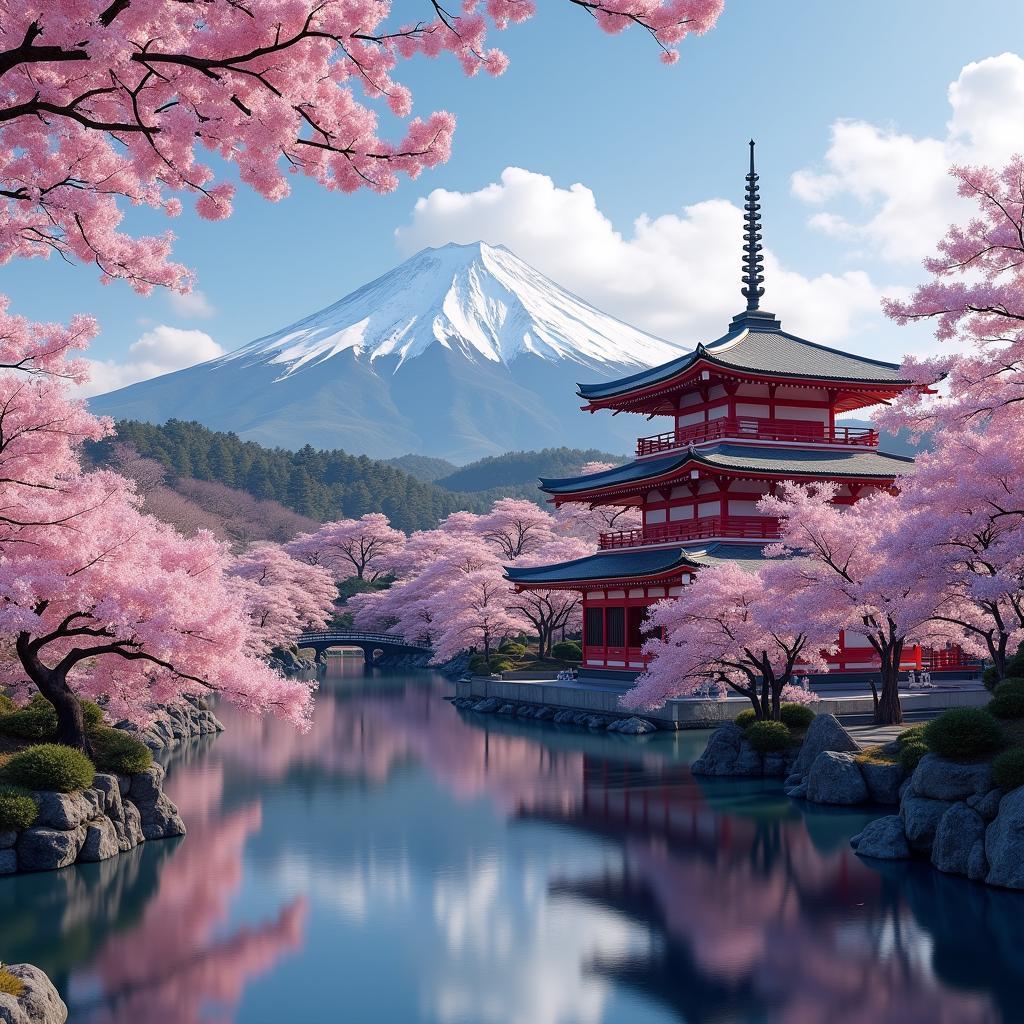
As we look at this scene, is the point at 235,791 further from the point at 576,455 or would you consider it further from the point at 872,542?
the point at 576,455

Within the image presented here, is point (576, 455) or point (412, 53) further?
point (576, 455)

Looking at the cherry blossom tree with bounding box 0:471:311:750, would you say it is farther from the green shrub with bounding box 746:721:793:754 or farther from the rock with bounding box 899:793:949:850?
the green shrub with bounding box 746:721:793:754

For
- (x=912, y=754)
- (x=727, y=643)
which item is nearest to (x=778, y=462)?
(x=727, y=643)

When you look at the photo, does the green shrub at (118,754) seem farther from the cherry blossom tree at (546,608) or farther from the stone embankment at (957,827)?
the cherry blossom tree at (546,608)

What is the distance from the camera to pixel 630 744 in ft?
94.9

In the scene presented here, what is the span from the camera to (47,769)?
1537 centimetres

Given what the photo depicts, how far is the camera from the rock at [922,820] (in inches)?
610

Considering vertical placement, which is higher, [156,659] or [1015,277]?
[1015,277]

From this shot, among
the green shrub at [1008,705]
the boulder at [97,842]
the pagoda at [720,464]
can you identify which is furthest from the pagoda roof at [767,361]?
the boulder at [97,842]

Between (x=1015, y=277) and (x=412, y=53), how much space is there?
37.9 ft

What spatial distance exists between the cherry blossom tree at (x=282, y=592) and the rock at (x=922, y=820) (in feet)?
139

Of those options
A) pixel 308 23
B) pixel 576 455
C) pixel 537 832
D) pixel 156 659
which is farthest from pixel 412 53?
pixel 576 455

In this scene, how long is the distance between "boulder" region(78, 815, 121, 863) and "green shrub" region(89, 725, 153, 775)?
3.95ft

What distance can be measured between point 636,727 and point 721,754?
7.34m
